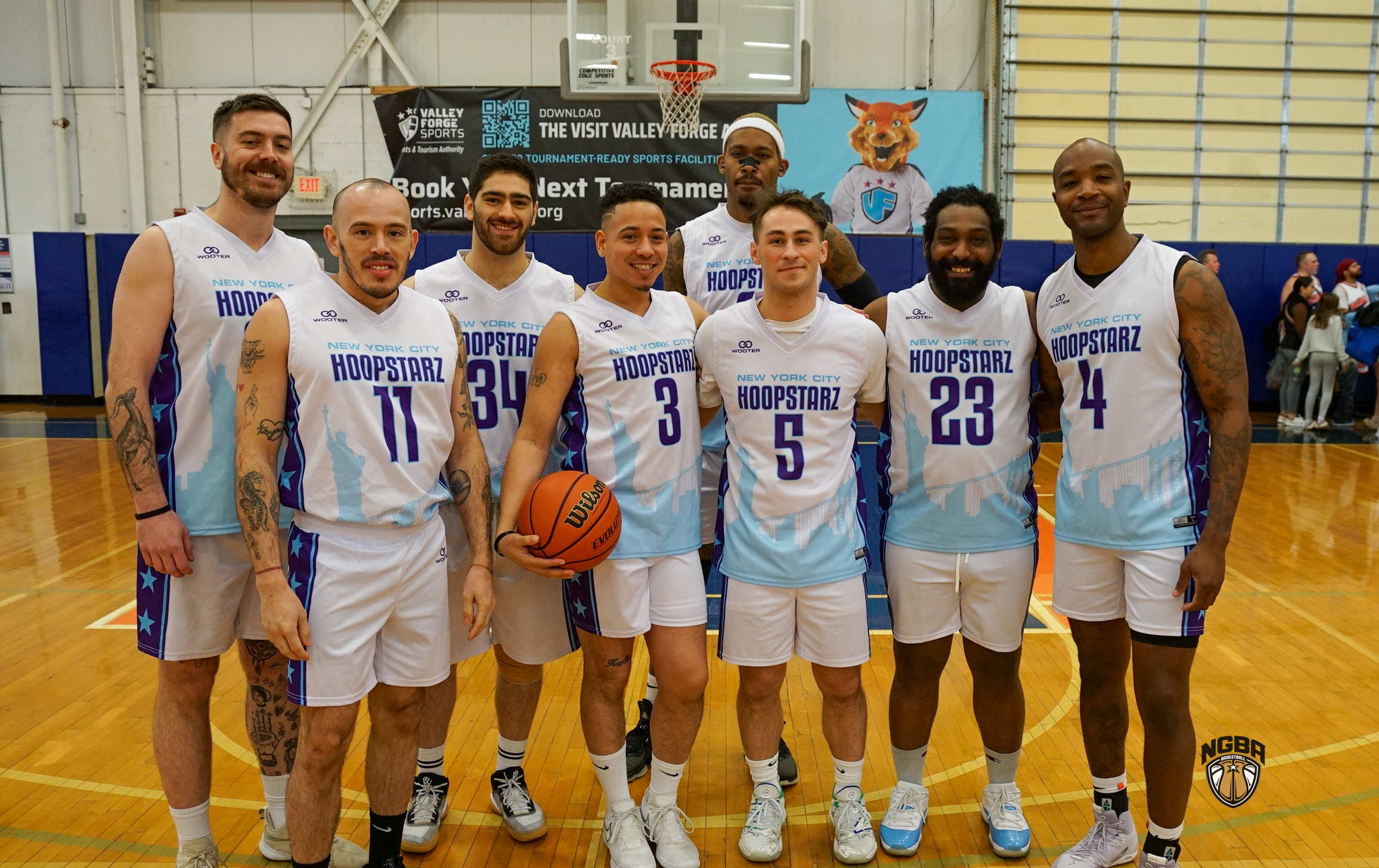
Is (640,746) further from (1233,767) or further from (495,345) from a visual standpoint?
(1233,767)

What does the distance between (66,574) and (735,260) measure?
519cm

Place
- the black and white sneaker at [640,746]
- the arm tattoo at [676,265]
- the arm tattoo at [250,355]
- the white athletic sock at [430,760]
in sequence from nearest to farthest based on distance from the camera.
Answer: the arm tattoo at [250,355], the white athletic sock at [430,760], the black and white sneaker at [640,746], the arm tattoo at [676,265]

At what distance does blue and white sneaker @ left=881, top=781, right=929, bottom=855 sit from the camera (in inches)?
127

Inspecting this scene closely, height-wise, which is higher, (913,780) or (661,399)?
(661,399)

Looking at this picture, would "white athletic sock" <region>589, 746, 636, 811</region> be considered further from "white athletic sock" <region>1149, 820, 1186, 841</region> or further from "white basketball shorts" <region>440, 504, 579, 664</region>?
"white athletic sock" <region>1149, 820, 1186, 841</region>

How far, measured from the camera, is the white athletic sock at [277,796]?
10.6ft

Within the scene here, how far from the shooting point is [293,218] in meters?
14.1

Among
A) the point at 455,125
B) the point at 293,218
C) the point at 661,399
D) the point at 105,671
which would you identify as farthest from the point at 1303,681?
the point at 293,218

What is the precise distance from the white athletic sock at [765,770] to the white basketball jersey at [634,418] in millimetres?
768

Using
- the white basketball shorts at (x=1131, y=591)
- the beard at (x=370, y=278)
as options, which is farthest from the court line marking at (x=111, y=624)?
the white basketball shorts at (x=1131, y=591)

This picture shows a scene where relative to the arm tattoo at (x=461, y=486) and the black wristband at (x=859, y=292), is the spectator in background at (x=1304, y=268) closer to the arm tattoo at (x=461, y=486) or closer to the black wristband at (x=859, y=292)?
the black wristband at (x=859, y=292)

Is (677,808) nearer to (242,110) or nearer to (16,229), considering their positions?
(242,110)

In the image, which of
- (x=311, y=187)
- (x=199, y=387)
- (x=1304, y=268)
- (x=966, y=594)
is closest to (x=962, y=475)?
(x=966, y=594)

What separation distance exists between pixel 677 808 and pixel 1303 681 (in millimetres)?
3276
